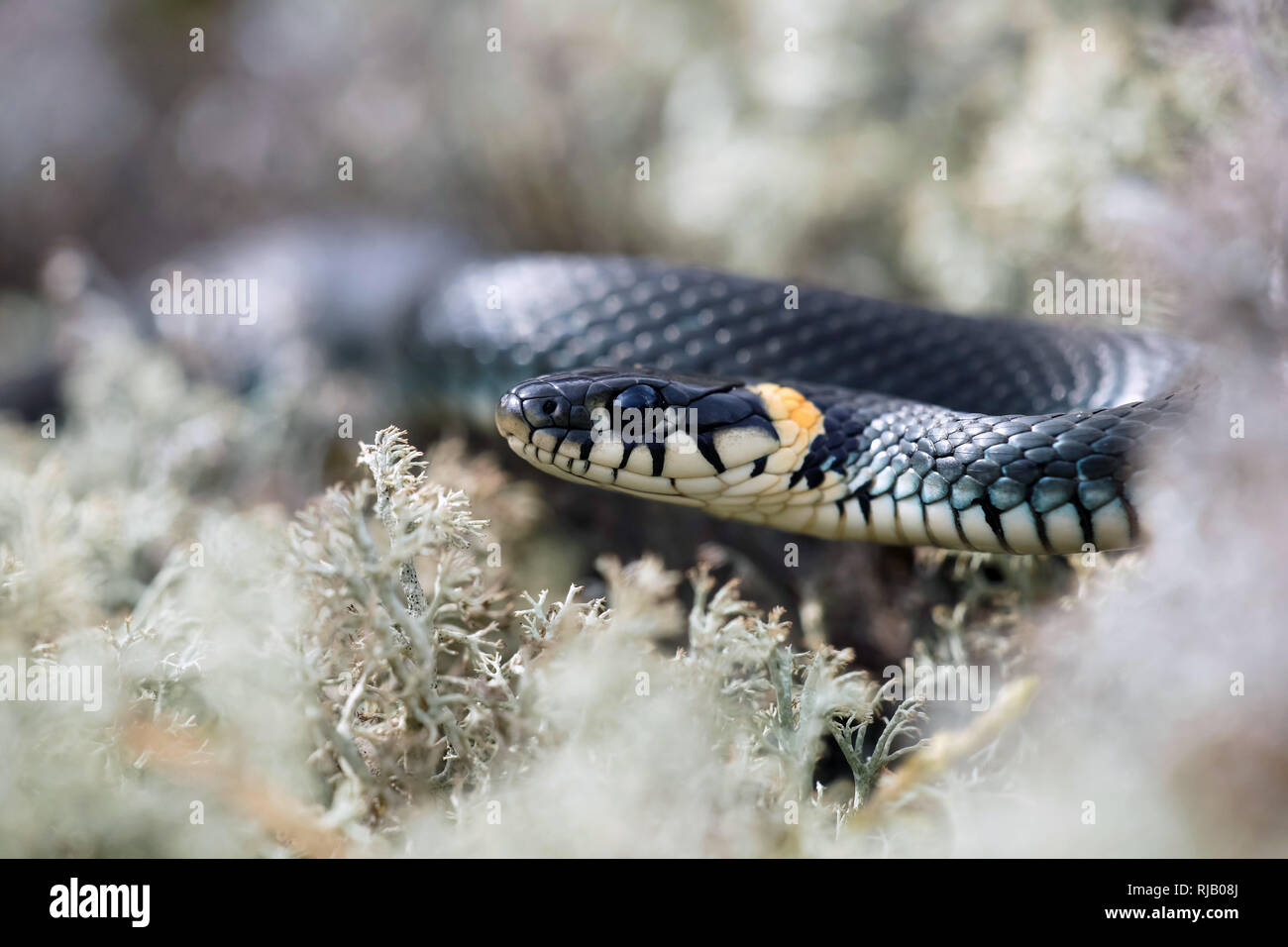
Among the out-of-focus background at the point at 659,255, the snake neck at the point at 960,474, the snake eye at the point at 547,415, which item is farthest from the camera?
the snake eye at the point at 547,415

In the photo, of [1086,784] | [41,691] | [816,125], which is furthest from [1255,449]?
[816,125]

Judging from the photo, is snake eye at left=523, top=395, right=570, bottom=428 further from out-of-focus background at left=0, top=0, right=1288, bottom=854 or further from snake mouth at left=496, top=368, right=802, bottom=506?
out-of-focus background at left=0, top=0, right=1288, bottom=854

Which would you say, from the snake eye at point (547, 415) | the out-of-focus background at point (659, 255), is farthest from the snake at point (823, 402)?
the out-of-focus background at point (659, 255)

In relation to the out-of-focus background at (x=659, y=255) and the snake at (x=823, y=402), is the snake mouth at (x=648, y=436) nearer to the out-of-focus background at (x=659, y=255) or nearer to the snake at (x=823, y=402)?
the snake at (x=823, y=402)

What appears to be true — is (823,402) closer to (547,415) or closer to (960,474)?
(960,474)

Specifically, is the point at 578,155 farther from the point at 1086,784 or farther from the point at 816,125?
the point at 1086,784

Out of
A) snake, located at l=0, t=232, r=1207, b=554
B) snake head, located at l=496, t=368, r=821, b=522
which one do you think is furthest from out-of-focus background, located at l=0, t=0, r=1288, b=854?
snake head, located at l=496, t=368, r=821, b=522

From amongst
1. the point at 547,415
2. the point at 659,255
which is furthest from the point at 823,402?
the point at 659,255
